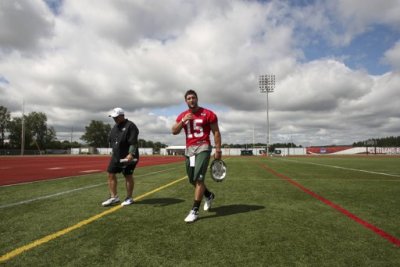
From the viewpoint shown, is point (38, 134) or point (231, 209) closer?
point (231, 209)

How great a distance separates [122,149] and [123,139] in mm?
203

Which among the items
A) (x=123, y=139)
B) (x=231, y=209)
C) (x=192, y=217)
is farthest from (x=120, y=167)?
(x=231, y=209)

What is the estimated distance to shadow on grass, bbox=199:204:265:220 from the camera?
5039 millimetres

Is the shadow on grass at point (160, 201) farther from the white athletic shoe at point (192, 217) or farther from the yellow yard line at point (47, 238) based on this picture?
the white athletic shoe at point (192, 217)

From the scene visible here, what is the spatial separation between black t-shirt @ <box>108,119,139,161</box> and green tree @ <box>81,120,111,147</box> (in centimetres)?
14722

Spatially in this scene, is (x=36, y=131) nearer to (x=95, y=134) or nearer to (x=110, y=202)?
(x=95, y=134)

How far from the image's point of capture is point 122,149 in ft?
19.6

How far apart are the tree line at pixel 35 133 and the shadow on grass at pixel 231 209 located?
340ft

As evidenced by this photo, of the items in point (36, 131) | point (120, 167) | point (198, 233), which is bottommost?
point (198, 233)

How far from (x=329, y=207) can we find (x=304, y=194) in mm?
1707

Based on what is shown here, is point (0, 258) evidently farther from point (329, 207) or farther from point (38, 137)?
point (38, 137)

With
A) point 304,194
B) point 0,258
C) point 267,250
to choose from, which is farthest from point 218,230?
point 304,194

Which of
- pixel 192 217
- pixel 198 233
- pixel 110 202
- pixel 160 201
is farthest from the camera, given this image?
pixel 160 201

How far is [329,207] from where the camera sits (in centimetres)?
561
